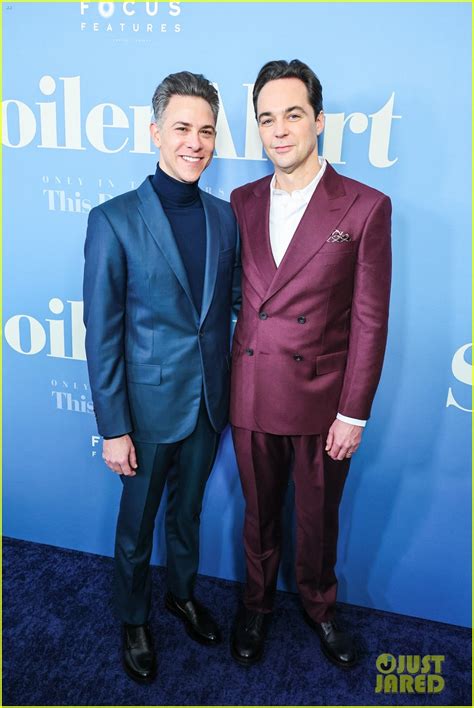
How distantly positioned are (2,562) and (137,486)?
1.08 m

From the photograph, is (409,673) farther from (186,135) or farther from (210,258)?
(186,135)

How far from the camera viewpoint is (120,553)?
2.09 meters

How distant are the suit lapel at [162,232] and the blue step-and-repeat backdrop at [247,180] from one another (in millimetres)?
473

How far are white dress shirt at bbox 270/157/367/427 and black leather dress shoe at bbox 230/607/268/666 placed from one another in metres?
0.88

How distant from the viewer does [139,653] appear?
2115 millimetres

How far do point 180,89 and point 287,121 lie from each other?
0.33 meters

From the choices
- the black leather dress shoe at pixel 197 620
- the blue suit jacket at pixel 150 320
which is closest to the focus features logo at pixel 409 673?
the black leather dress shoe at pixel 197 620

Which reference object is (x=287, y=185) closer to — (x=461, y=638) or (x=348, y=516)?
(x=348, y=516)

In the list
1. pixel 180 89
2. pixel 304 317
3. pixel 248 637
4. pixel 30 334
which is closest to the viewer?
pixel 180 89

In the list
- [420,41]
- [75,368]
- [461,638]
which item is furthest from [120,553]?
[420,41]

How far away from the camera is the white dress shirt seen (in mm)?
1922

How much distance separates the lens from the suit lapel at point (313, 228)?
1.85 meters

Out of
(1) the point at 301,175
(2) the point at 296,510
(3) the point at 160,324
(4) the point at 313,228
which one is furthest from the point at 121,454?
(1) the point at 301,175

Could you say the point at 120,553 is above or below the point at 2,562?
above
